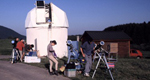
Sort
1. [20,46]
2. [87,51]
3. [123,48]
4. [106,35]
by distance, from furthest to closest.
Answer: [106,35] < [123,48] < [20,46] < [87,51]

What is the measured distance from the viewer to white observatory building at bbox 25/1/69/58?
Result: 22328 millimetres

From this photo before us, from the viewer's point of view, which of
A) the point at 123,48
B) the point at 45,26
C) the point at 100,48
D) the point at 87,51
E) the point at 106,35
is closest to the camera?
the point at 100,48

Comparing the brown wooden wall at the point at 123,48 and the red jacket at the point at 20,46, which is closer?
the red jacket at the point at 20,46

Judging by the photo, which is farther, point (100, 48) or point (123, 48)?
point (123, 48)

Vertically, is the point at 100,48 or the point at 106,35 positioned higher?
the point at 100,48

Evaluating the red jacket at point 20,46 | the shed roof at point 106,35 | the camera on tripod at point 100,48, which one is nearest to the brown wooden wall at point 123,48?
the shed roof at point 106,35

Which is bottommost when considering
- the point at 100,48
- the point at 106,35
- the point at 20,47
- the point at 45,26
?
the point at 20,47

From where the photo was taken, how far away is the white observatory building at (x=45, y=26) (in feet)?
73.3

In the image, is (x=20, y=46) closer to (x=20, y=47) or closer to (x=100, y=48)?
(x=20, y=47)

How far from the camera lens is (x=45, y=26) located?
2227 cm

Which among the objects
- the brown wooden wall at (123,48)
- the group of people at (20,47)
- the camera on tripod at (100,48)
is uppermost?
the camera on tripod at (100,48)

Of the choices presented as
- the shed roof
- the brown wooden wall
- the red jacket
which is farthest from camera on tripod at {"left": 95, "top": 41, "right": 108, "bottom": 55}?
the brown wooden wall

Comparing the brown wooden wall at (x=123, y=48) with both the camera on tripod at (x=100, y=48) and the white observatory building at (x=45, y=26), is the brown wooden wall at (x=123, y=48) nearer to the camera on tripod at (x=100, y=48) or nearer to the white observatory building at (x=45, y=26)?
the white observatory building at (x=45, y=26)

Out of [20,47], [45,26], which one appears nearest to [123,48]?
[45,26]
